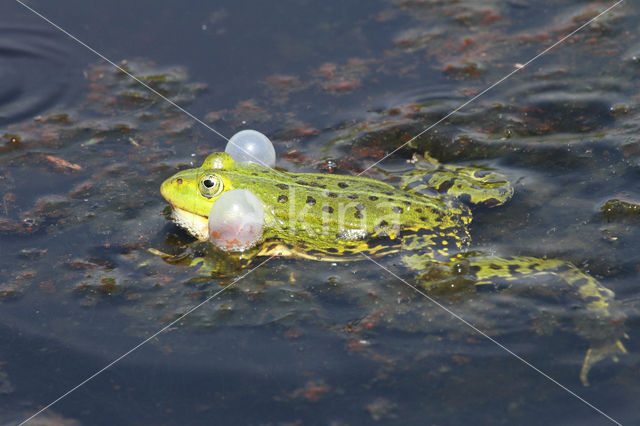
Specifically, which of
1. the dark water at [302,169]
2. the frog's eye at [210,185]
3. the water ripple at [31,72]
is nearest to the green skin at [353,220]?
the frog's eye at [210,185]

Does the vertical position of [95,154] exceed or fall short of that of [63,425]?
it exceeds it

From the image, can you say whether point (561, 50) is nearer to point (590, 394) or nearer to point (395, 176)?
point (395, 176)

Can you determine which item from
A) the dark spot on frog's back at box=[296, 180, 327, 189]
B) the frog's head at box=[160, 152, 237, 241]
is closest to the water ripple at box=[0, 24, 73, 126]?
the frog's head at box=[160, 152, 237, 241]

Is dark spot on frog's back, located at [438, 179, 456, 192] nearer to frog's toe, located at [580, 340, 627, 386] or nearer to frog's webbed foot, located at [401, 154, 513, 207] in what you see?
frog's webbed foot, located at [401, 154, 513, 207]

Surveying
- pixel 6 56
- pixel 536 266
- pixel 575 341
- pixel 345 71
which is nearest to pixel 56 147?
pixel 6 56

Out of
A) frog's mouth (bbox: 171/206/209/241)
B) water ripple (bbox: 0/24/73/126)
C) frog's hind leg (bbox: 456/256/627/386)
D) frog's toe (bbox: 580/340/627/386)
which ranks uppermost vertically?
water ripple (bbox: 0/24/73/126)

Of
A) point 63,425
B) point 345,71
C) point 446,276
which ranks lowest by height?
point 63,425

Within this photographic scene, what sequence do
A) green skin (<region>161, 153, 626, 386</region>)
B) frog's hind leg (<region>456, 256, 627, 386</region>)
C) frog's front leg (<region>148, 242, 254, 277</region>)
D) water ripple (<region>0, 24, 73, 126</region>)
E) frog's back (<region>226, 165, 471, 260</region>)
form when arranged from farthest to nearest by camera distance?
1. water ripple (<region>0, 24, 73, 126</region>)
2. frog's front leg (<region>148, 242, 254, 277</region>)
3. frog's back (<region>226, 165, 471, 260</region>)
4. green skin (<region>161, 153, 626, 386</region>)
5. frog's hind leg (<region>456, 256, 627, 386</region>)
